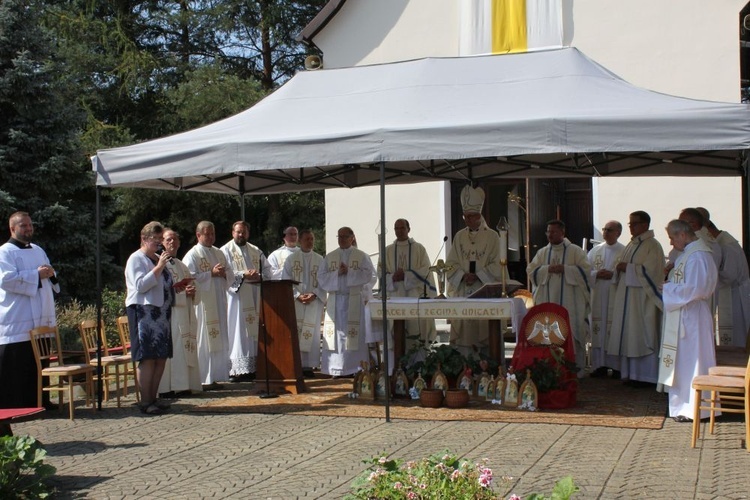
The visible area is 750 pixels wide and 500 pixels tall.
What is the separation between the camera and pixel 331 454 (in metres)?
7.40

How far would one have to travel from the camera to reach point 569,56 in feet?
33.4

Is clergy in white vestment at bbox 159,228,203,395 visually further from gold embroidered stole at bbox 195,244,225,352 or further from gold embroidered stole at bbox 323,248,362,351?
gold embroidered stole at bbox 323,248,362,351

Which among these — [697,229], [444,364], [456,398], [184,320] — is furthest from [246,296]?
[697,229]

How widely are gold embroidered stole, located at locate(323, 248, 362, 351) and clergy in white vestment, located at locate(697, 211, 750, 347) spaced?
4287 millimetres

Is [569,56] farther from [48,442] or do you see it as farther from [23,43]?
[23,43]

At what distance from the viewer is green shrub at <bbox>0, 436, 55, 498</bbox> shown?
5.94 metres

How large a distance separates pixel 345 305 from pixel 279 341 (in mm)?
1717

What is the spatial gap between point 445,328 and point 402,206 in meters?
2.21

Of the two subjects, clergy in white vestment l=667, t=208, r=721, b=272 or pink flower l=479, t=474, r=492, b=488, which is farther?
clergy in white vestment l=667, t=208, r=721, b=272

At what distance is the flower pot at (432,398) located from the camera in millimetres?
9406

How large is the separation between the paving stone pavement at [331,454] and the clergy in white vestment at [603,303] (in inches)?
116

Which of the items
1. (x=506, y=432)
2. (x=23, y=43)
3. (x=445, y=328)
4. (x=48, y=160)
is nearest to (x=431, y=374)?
(x=506, y=432)

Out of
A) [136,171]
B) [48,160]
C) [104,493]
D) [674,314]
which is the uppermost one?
[48,160]

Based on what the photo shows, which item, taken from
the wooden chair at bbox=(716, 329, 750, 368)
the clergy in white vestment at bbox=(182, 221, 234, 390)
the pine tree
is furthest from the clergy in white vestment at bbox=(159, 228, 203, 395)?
the pine tree
